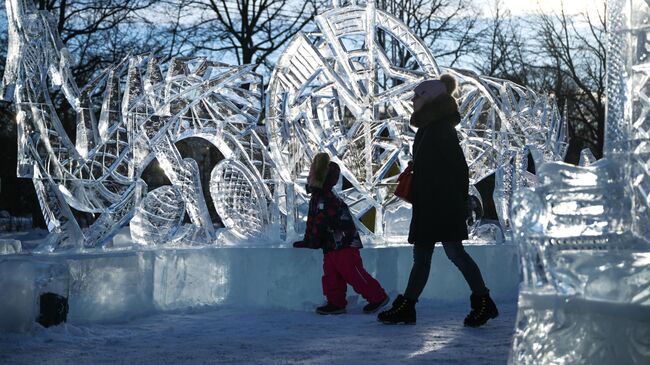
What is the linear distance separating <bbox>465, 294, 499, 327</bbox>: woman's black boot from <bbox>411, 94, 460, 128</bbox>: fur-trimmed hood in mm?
1244

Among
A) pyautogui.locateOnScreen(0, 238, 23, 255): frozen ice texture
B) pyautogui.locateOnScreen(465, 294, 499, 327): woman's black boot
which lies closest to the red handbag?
pyautogui.locateOnScreen(465, 294, 499, 327): woman's black boot

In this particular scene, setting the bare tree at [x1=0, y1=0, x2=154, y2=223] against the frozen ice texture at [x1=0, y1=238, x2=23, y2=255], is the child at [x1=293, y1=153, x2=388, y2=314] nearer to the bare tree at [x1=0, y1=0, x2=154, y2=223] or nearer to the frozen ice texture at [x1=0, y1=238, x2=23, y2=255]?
the frozen ice texture at [x1=0, y1=238, x2=23, y2=255]

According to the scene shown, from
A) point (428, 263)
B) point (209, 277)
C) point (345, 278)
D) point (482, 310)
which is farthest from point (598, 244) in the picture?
point (209, 277)

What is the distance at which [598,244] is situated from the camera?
371cm

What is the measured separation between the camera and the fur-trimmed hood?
657 cm

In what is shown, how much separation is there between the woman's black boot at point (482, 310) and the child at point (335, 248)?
1.15 metres

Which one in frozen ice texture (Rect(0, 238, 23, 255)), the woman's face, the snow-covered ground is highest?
the woman's face

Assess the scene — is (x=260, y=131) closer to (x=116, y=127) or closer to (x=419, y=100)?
(x=116, y=127)

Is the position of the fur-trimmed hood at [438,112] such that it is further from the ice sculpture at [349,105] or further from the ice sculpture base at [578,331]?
the ice sculpture base at [578,331]

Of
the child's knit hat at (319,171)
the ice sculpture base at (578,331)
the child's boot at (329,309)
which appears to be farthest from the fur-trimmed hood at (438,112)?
the ice sculpture base at (578,331)

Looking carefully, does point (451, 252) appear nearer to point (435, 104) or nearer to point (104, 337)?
point (435, 104)

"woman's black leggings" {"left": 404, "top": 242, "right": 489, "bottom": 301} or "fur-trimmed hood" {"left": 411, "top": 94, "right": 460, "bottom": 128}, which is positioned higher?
"fur-trimmed hood" {"left": 411, "top": 94, "right": 460, "bottom": 128}

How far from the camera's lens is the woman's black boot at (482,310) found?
6.62 m

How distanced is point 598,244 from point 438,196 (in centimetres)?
276
